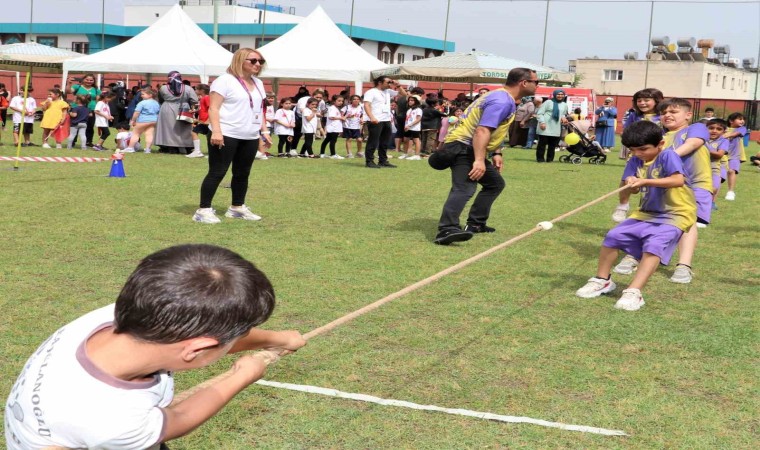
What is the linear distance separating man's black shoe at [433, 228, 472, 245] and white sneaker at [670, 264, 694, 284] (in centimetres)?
195

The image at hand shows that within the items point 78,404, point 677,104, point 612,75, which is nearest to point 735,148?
point 677,104

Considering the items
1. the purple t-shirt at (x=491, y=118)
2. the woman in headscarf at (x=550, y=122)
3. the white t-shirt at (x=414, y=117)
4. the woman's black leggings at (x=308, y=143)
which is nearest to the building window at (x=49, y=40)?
the woman's black leggings at (x=308, y=143)

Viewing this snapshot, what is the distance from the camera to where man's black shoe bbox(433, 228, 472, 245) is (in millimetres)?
7969

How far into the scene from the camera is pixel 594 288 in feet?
20.3

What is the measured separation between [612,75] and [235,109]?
6298cm

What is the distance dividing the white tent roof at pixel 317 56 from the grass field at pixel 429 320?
13.1 metres

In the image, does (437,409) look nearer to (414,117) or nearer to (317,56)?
(414,117)

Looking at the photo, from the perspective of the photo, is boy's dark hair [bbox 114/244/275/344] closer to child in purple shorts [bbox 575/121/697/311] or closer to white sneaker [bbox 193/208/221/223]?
child in purple shorts [bbox 575/121/697/311]

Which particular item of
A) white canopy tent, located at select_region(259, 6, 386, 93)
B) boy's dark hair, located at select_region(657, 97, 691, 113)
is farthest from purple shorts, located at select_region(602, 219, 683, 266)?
white canopy tent, located at select_region(259, 6, 386, 93)

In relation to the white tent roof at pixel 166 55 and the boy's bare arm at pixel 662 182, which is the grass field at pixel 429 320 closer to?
the boy's bare arm at pixel 662 182

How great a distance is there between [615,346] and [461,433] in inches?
68.7

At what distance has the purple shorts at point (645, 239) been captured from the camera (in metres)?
5.88

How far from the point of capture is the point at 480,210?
900 centimetres

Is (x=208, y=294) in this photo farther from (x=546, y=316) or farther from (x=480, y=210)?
(x=480, y=210)
